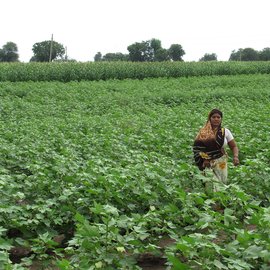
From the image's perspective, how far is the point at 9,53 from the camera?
7994 centimetres

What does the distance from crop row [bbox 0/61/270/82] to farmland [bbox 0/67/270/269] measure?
41.2 ft

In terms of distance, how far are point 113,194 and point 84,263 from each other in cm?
170

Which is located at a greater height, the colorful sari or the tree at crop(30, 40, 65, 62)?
the tree at crop(30, 40, 65, 62)

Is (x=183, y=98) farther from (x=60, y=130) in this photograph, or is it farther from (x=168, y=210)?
(x=168, y=210)

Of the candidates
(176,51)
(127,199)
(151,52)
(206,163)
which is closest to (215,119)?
(206,163)

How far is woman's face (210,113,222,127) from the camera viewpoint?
6336 mm

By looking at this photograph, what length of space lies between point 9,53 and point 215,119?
78.7 meters

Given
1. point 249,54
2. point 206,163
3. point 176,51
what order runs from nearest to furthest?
1. point 206,163
2. point 176,51
3. point 249,54

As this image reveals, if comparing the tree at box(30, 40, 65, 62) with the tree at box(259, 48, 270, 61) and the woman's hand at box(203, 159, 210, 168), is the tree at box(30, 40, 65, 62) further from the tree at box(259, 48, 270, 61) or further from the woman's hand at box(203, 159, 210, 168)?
the woman's hand at box(203, 159, 210, 168)

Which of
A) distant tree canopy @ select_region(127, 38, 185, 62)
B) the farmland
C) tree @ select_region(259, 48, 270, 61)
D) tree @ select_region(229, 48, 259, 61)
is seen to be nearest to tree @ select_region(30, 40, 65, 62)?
distant tree canopy @ select_region(127, 38, 185, 62)

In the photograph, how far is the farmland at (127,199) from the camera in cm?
351

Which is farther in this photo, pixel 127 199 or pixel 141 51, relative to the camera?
pixel 141 51

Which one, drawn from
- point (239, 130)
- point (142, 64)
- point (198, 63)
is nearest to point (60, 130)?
point (239, 130)

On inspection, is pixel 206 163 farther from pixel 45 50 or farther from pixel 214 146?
pixel 45 50
